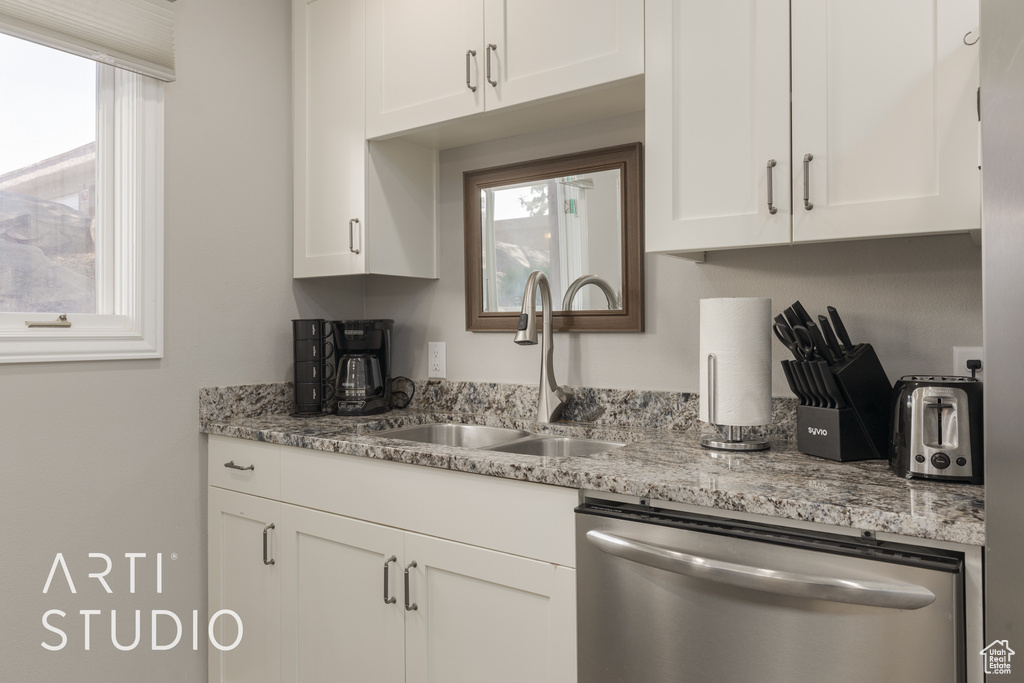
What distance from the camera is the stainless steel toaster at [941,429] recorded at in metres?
1.10

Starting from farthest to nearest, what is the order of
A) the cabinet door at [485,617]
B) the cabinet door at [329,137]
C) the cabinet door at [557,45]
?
1. the cabinet door at [329,137]
2. the cabinet door at [557,45]
3. the cabinet door at [485,617]

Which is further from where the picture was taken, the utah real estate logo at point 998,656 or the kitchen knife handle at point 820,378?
the kitchen knife handle at point 820,378

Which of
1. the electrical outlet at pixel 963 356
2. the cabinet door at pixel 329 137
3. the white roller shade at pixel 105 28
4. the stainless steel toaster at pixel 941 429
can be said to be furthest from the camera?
the cabinet door at pixel 329 137

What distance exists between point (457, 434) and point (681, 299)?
82 centimetres

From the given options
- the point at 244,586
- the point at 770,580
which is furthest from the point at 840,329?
the point at 244,586

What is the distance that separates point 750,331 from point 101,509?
5.95 feet

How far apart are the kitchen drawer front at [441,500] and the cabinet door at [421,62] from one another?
1.02 metres

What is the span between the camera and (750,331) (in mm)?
1425

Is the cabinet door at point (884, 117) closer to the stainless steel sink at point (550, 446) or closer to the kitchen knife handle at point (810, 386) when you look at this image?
the kitchen knife handle at point (810, 386)

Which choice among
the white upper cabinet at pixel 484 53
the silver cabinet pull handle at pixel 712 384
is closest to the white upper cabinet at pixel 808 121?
the white upper cabinet at pixel 484 53

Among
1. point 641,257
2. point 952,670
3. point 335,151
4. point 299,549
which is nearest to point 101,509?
point 299,549

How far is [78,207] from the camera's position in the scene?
5.99ft

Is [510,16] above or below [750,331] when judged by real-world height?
above

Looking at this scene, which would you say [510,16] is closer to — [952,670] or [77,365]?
[77,365]
